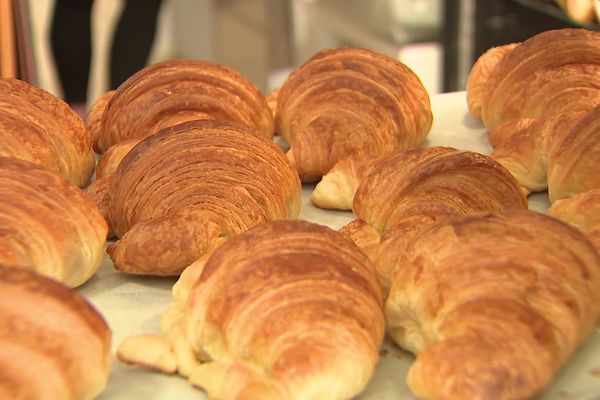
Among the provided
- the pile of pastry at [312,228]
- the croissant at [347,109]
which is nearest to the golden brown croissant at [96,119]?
the pile of pastry at [312,228]

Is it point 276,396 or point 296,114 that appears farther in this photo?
point 296,114

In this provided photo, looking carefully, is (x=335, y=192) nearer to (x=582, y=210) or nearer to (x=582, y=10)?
(x=582, y=210)

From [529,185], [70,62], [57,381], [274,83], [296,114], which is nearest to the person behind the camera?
[57,381]

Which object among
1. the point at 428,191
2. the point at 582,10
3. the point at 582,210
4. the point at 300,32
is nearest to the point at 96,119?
the point at 428,191

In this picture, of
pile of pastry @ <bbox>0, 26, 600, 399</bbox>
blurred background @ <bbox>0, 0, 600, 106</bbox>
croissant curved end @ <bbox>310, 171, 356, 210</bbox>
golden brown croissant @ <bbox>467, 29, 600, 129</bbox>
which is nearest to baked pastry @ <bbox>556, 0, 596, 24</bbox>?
blurred background @ <bbox>0, 0, 600, 106</bbox>

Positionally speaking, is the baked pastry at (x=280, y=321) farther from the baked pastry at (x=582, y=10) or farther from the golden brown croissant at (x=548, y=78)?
the baked pastry at (x=582, y=10)

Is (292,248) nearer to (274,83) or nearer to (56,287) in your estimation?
(56,287)

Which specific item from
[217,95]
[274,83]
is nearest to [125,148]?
[217,95]
